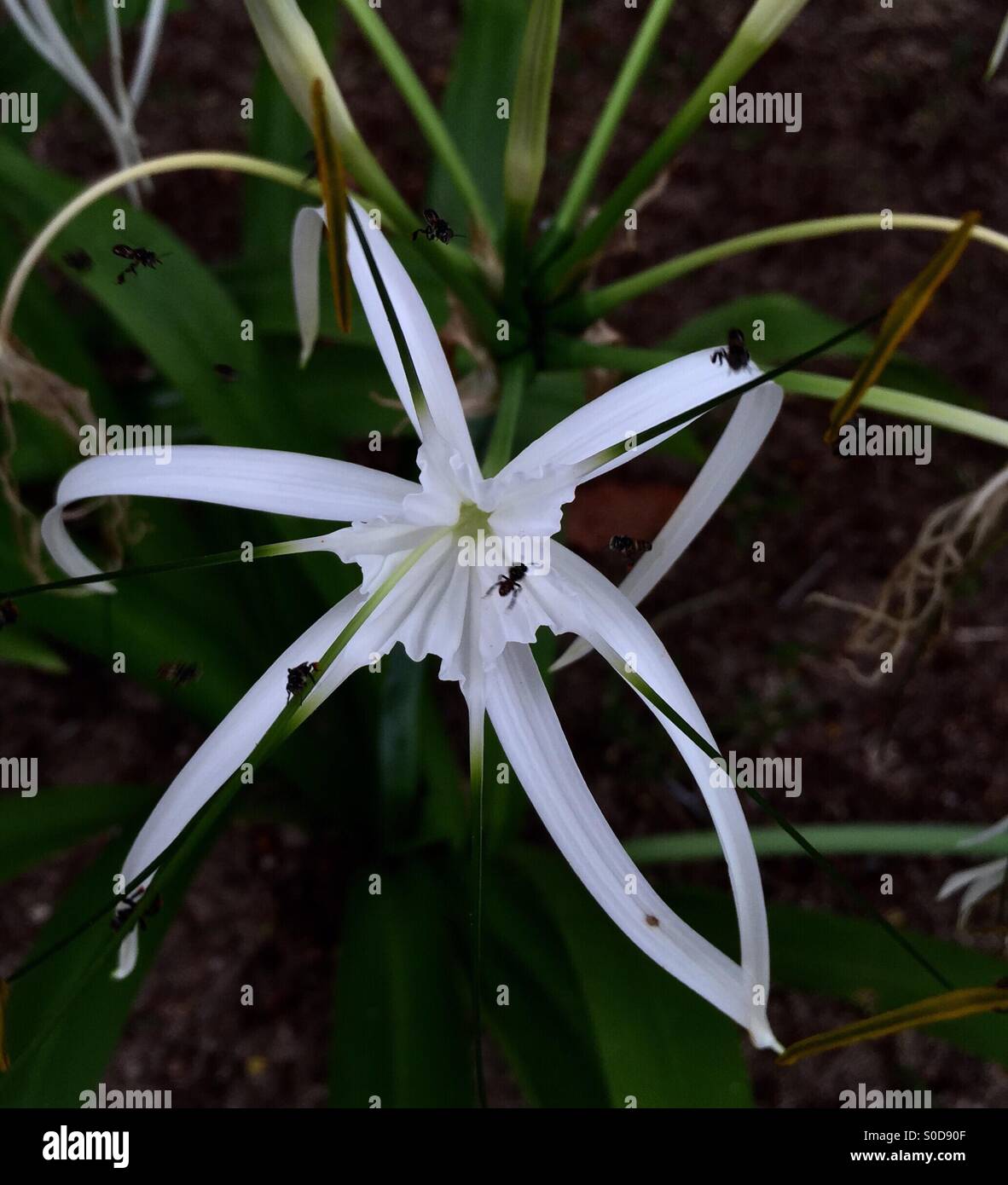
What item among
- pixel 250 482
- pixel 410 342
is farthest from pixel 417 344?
pixel 250 482

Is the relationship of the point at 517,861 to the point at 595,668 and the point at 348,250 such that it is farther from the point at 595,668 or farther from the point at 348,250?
the point at 348,250

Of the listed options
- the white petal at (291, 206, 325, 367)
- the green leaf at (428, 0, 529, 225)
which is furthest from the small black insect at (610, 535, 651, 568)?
the green leaf at (428, 0, 529, 225)

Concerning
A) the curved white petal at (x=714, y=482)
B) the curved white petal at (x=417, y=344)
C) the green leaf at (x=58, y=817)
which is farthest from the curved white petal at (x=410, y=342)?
the green leaf at (x=58, y=817)

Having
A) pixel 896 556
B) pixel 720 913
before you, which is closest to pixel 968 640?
pixel 896 556

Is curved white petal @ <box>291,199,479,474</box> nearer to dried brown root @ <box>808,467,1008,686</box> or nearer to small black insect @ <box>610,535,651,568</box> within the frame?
small black insect @ <box>610,535,651,568</box>

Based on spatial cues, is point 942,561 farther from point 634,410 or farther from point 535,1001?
point 535,1001

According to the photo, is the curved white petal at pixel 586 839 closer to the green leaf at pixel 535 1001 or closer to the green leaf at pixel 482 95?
the green leaf at pixel 535 1001
